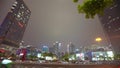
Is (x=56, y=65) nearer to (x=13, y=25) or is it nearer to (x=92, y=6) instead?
(x=92, y=6)

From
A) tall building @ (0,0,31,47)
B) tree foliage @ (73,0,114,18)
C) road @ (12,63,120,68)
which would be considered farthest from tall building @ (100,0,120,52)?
tree foliage @ (73,0,114,18)

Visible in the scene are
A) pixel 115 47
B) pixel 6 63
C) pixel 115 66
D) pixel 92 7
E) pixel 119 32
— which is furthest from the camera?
pixel 115 47

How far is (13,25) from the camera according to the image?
393 feet

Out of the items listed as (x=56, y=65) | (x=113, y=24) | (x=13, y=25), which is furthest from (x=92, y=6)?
(x=13, y=25)

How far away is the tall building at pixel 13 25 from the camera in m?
112

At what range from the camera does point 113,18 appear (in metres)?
99.1

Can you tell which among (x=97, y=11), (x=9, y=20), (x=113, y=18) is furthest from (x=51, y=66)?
(x=9, y=20)

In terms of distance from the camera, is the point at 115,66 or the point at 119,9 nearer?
the point at 115,66

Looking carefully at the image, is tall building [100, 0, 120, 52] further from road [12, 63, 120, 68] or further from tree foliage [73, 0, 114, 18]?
tree foliage [73, 0, 114, 18]

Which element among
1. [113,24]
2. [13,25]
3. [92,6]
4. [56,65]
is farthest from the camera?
[13,25]

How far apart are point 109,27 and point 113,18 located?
8.19 meters

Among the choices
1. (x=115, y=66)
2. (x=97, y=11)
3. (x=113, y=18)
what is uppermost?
(x=113, y=18)

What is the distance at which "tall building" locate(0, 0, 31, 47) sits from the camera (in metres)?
112

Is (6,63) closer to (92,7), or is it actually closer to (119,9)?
(92,7)
